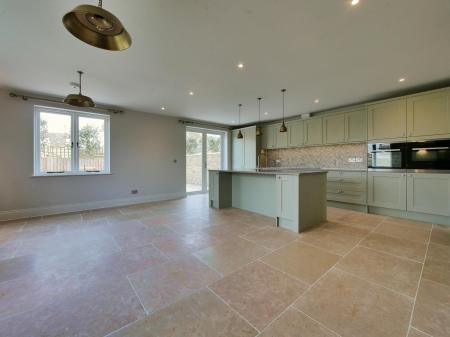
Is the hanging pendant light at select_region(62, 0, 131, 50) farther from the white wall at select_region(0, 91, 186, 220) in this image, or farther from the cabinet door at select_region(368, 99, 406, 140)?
the cabinet door at select_region(368, 99, 406, 140)

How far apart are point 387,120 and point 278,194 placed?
2.98 meters

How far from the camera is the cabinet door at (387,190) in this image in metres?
3.97

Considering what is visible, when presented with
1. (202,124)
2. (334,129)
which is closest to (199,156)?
(202,124)

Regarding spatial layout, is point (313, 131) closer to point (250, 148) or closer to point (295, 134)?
point (295, 134)

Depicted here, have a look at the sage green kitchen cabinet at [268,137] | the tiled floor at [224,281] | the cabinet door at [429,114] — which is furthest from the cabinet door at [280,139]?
the tiled floor at [224,281]

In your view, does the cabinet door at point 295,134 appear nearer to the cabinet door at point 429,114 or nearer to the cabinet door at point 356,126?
the cabinet door at point 356,126

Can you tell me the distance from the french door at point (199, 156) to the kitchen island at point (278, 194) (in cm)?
213

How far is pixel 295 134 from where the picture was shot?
591 centimetres

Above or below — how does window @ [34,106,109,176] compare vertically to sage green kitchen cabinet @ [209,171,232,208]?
above

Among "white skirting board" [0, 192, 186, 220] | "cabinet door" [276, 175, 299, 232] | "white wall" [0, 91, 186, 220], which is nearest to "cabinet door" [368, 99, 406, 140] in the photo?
"cabinet door" [276, 175, 299, 232]

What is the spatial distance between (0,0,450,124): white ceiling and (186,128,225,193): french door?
2.68 m

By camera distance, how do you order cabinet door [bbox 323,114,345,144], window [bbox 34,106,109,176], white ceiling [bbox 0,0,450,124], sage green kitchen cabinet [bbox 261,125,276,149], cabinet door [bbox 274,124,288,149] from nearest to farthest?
white ceiling [bbox 0,0,450,124] → window [bbox 34,106,109,176] → cabinet door [bbox 323,114,345,144] → cabinet door [bbox 274,124,288,149] → sage green kitchen cabinet [bbox 261,125,276,149]

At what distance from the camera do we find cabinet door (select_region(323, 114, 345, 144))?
493 cm

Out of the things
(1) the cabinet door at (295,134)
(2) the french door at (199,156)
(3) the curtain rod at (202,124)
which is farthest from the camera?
(2) the french door at (199,156)
